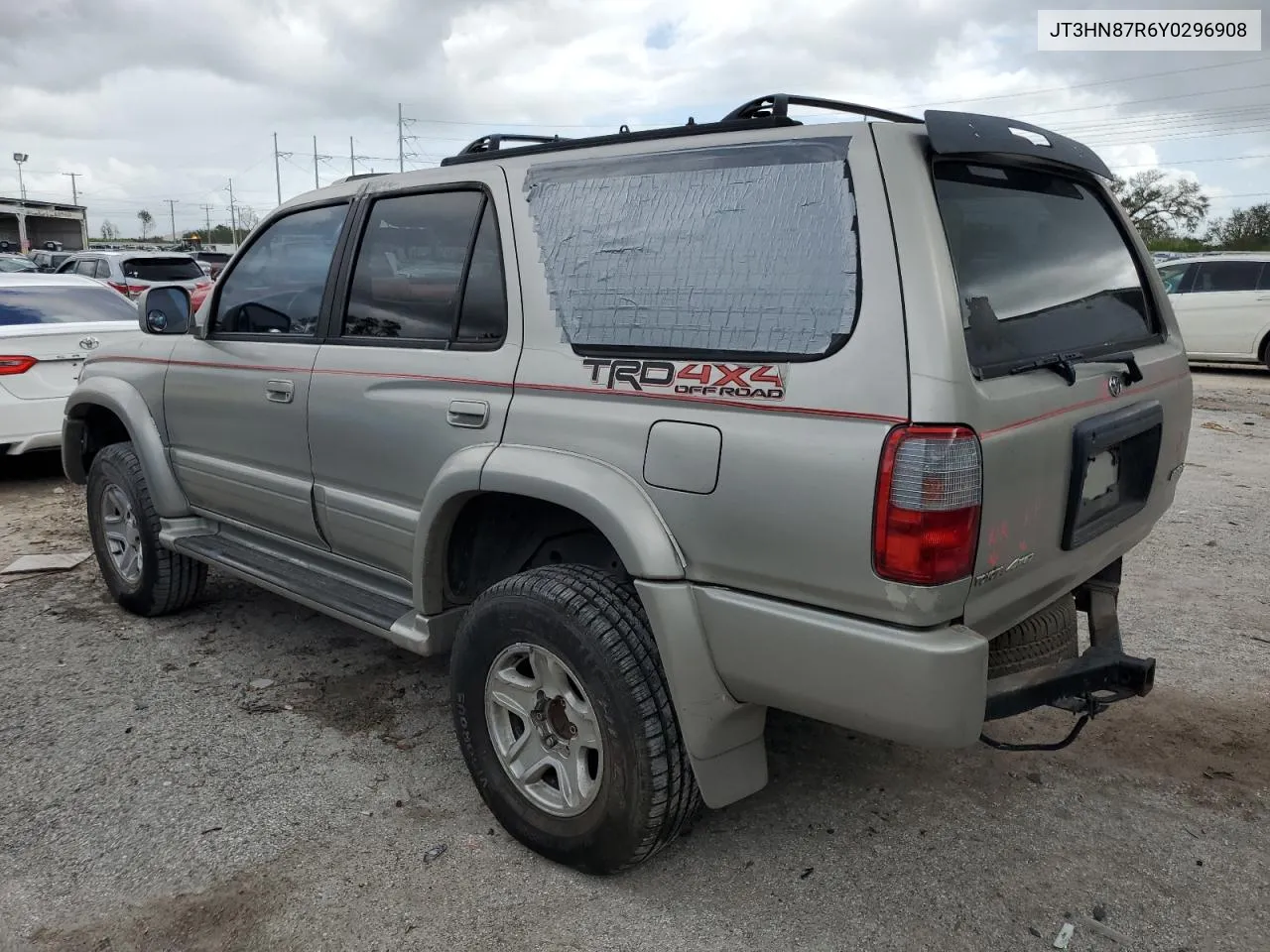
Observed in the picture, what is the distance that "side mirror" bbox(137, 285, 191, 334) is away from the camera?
4105mm

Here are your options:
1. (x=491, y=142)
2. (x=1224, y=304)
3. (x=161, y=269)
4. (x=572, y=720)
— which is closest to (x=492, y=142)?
(x=491, y=142)

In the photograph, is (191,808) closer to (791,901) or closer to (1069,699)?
(791,901)

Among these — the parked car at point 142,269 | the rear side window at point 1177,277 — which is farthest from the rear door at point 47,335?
the rear side window at point 1177,277

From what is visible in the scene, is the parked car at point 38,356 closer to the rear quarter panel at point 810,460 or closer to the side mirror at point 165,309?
the side mirror at point 165,309

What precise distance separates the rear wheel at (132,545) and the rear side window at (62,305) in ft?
10.0

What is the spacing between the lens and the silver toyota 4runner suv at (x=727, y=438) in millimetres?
2080

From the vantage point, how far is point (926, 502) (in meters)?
2.00

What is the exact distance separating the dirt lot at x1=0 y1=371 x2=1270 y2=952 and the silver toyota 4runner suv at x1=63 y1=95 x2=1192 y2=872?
11.7 inches

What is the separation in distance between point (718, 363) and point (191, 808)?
6.95ft

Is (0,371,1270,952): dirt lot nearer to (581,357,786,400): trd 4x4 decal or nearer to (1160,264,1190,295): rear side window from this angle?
(581,357,786,400): trd 4x4 decal

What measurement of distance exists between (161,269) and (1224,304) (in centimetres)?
1636

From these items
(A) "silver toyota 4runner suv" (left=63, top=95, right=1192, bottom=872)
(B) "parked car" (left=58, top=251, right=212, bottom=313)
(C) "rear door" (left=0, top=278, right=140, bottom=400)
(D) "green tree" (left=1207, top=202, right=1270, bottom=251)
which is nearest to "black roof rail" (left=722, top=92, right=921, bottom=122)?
(A) "silver toyota 4runner suv" (left=63, top=95, right=1192, bottom=872)

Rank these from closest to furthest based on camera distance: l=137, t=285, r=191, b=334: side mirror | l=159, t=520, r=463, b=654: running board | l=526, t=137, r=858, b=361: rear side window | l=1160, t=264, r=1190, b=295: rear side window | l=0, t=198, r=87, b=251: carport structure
→ 1. l=526, t=137, r=858, b=361: rear side window
2. l=159, t=520, r=463, b=654: running board
3. l=137, t=285, r=191, b=334: side mirror
4. l=1160, t=264, r=1190, b=295: rear side window
5. l=0, t=198, r=87, b=251: carport structure

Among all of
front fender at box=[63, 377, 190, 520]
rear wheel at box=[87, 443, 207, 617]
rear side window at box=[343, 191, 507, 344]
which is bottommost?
rear wheel at box=[87, 443, 207, 617]
